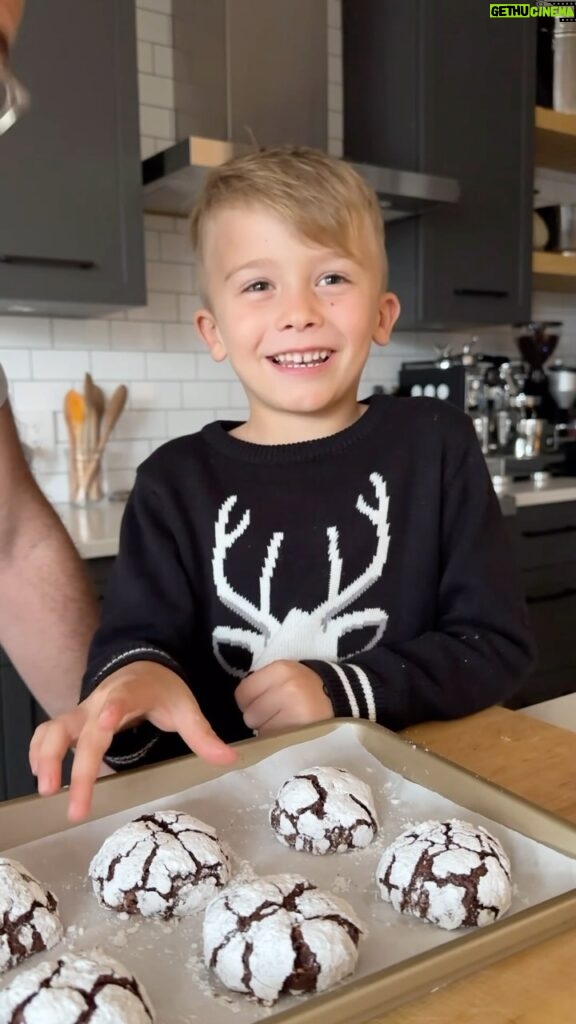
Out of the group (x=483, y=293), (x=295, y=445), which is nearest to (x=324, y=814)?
(x=295, y=445)

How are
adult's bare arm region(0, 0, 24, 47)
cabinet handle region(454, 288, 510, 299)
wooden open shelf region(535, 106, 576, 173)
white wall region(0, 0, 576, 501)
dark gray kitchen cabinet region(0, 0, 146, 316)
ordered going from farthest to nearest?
wooden open shelf region(535, 106, 576, 173)
cabinet handle region(454, 288, 510, 299)
white wall region(0, 0, 576, 501)
dark gray kitchen cabinet region(0, 0, 146, 316)
adult's bare arm region(0, 0, 24, 47)

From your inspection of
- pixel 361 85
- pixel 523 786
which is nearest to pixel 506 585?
pixel 523 786

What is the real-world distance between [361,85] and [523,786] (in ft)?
8.49

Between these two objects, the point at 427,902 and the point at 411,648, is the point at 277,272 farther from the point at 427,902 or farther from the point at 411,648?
the point at 427,902

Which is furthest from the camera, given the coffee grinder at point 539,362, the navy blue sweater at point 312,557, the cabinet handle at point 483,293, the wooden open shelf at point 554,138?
the coffee grinder at point 539,362

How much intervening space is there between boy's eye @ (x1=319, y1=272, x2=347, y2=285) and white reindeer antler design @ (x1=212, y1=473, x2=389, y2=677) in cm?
27

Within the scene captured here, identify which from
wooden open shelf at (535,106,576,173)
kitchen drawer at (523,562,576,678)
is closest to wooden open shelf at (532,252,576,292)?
wooden open shelf at (535,106,576,173)

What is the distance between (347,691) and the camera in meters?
0.80

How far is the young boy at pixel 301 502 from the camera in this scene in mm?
979

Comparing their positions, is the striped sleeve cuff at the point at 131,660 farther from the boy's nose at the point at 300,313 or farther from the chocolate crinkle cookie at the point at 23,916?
the boy's nose at the point at 300,313

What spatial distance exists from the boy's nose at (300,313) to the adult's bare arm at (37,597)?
0.37 m

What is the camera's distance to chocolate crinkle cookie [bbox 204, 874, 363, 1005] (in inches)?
19.5

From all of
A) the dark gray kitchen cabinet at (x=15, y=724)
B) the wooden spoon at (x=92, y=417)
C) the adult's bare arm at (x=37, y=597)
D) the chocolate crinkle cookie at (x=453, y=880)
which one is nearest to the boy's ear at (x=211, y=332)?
the adult's bare arm at (x=37, y=597)

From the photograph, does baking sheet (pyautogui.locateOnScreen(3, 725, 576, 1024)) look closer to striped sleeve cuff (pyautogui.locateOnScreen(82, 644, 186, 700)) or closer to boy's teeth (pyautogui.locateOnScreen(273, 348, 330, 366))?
striped sleeve cuff (pyautogui.locateOnScreen(82, 644, 186, 700))
